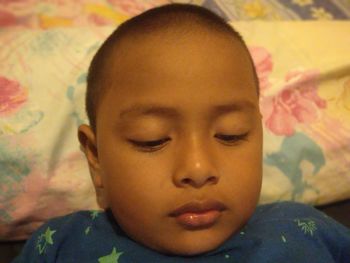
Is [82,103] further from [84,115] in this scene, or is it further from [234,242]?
[234,242]

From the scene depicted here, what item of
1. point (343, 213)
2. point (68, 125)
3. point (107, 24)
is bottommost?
point (343, 213)

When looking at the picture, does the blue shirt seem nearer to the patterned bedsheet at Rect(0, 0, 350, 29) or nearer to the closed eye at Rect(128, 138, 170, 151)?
the closed eye at Rect(128, 138, 170, 151)

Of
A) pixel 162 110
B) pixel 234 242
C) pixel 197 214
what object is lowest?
pixel 234 242

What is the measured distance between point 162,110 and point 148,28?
6.5 inches

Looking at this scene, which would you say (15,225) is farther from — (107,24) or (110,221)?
(107,24)

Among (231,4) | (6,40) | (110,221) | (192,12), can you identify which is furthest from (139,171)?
(231,4)

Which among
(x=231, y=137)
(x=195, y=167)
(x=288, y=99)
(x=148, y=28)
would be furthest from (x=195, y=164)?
(x=288, y=99)

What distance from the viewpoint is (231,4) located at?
135 centimetres

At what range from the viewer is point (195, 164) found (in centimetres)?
82

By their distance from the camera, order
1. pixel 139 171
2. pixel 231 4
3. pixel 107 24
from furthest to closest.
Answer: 1. pixel 231 4
2. pixel 107 24
3. pixel 139 171

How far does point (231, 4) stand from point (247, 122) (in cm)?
54

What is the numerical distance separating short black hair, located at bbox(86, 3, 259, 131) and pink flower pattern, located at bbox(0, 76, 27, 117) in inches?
5.3

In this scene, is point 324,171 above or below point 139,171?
below

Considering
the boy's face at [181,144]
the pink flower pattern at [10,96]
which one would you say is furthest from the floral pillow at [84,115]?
the boy's face at [181,144]
